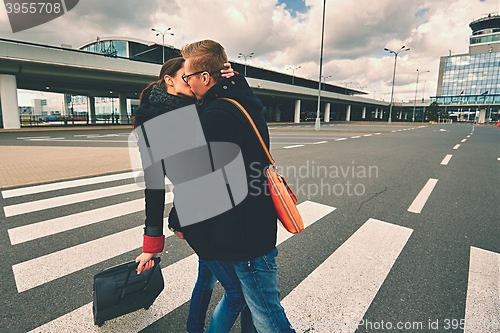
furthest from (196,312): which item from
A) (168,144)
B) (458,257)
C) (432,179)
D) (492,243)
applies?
(432,179)

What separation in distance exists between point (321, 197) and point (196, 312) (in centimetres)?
405

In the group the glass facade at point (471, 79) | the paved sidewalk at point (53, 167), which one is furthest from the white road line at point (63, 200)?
the glass facade at point (471, 79)

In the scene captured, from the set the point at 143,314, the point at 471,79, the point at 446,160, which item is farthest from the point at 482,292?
the point at 471,79

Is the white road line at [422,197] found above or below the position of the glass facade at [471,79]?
below

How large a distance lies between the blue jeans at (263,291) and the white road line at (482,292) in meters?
1.68

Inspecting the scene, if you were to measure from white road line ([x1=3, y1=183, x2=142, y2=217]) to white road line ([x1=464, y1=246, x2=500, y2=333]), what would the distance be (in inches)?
223

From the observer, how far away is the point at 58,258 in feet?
10.3

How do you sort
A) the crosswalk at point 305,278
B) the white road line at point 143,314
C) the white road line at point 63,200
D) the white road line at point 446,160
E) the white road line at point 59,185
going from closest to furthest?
the white road line at point 143,314 → the crosswalk at point 305,278 → the white road line at point 63,200 → the white road line at point 59,185 → the white road line at point 446,160

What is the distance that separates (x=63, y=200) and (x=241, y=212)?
5082 mm

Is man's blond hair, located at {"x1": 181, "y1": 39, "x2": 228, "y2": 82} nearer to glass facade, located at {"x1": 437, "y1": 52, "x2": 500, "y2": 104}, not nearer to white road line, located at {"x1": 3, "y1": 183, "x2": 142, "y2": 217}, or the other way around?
white road line, located at {"x1": 3, "y1": 183, "x2": 142, "y2": 217}

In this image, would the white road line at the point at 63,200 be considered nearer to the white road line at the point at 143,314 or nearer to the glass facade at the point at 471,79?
the white road line at the point at 143,314

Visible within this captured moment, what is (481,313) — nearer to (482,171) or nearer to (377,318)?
(377,318)

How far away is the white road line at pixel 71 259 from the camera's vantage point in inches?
108

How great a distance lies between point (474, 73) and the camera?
107 metres
